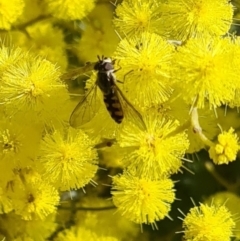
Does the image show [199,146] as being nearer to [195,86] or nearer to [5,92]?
[195,86]

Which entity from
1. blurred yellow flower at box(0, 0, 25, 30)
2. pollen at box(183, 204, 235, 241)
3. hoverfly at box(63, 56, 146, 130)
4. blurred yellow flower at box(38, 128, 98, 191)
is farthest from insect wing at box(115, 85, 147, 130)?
blurred yellow flower at box(0, 0, 25, 30)

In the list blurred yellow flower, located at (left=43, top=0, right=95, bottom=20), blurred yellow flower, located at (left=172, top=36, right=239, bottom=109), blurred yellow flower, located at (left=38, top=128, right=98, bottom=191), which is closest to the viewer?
blurred yellow flower, located at (left=172, top=36, right=239, bottom=109)

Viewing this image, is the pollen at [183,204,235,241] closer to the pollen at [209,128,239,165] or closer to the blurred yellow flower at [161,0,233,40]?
the pollen at [209,128,239,165]

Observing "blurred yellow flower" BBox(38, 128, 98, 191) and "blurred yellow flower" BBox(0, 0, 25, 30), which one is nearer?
"blurred yellow flower" BBox(38, 128, 98, 191)

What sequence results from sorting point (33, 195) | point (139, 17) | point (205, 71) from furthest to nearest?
1. point (33, 195)
2. point (139, 17)
3. point (205, 71)

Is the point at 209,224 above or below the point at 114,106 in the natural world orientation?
below

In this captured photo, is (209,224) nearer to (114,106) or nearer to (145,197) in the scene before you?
(145,197)

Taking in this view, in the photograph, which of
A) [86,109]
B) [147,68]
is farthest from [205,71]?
[86,109]

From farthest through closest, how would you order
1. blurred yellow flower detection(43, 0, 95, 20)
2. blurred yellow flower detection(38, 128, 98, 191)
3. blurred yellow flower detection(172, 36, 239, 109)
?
blurred yellow flower detection(43, 0, 95, 20)
blurred yellow flower detection(38, 128, 98, 191)
blurred yellow flower detection(172, 36, 239, 109)
